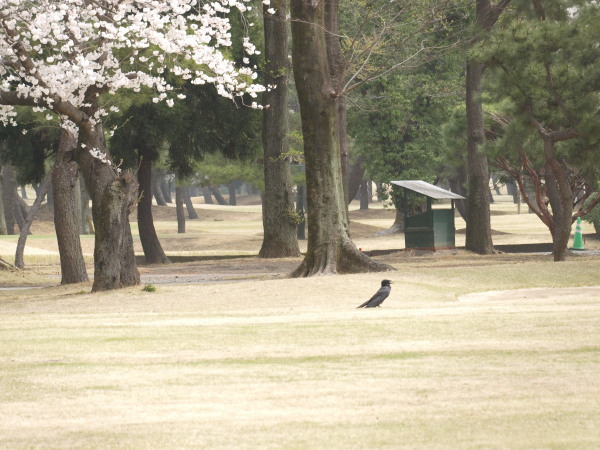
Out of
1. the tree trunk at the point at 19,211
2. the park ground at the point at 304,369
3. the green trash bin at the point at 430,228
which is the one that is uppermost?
the tree trunk at the point at 19,211

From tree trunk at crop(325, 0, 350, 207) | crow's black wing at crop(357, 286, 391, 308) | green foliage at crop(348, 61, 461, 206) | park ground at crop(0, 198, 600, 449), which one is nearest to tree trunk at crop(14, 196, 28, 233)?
green foliage at crop(348, 61, 461, 206)

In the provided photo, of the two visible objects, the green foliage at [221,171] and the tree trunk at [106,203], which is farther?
the green foliage at [221,171]

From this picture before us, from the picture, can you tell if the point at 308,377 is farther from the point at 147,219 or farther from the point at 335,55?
the point at 147,219

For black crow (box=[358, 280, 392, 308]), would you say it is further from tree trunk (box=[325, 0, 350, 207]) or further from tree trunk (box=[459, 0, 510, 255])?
tree trunk (box=[459, 0, 510, 255])

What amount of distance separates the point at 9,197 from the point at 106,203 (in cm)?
4035

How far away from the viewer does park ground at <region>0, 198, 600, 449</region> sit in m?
8.23

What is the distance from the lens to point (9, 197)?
6188 centimetres

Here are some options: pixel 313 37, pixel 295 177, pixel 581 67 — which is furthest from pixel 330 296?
pixel 295 177

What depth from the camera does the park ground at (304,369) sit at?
8.23 meters

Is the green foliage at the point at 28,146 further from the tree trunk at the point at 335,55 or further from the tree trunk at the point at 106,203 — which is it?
the tree trunk at the point at 106,203

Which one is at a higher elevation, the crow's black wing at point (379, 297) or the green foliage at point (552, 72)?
the green foliage at point (552, 72)

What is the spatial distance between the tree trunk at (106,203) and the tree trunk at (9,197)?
36672 mm

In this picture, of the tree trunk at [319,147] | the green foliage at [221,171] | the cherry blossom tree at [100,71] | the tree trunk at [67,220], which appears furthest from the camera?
the green foliage at [221,171]

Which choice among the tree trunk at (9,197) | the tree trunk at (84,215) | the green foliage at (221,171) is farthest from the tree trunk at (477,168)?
the tree trunk at (9,197)
